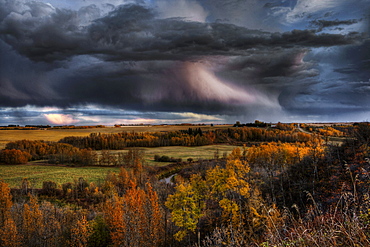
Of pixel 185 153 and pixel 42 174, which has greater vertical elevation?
pixel 185 153

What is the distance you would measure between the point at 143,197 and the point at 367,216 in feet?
150

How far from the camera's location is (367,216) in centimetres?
691

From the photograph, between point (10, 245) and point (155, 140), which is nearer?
point (10, 245)

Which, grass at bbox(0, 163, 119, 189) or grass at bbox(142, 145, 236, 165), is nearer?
grass at bbox(0, 163, 119, 189)

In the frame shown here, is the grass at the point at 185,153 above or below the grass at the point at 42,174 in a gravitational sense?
above

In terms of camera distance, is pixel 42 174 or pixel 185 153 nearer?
pixel 42 174

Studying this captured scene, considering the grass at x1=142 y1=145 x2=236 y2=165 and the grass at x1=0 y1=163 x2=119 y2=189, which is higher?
the grass at x1=142 y1=145 x2=236 y2=165

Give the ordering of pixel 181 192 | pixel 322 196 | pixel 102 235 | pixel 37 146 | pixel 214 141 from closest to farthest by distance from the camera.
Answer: pixel 322 196 < pixel 181 192 < pixel 102 235 < pixel 37 146 < pixel 214 141

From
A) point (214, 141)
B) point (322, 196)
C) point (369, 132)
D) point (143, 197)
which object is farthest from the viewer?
point (214, 141)

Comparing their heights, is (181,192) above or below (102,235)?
above

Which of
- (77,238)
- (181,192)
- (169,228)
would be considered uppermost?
(181,192)

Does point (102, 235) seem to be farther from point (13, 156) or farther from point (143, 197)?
point (13, 156)

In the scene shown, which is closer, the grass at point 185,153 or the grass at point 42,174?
the grass at point 42,174

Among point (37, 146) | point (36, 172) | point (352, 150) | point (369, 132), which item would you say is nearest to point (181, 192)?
point (352, 150)
